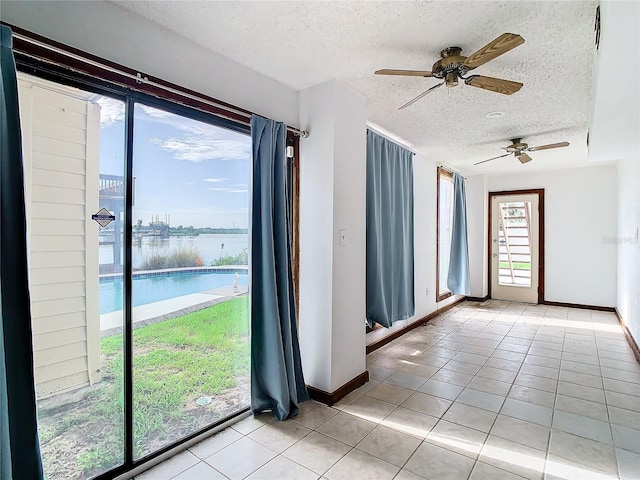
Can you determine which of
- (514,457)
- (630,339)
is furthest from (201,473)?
(630,339)

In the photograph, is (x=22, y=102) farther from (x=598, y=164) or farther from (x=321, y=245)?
(x=598, y=164)

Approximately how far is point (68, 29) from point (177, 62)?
557 mm

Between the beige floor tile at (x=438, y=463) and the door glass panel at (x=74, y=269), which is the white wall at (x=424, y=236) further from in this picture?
the door glass panel at (x=74, y=269)

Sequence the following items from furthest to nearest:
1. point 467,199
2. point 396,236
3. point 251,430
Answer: point 467,199 < point 396,236 < point 251,430

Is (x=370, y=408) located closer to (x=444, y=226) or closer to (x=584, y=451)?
(x=584, y=451)

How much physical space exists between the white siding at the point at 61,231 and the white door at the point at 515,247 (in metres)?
6.91

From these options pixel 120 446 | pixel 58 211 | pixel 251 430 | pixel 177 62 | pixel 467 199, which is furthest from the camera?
pixel 467 199

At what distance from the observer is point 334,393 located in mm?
2676

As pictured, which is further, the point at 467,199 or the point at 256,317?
the point at 467,199

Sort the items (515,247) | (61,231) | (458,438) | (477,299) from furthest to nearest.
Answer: (477,299)
(515,247)
(458,438)
(61,231)

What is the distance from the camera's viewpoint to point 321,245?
2717mm

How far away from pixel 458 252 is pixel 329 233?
13.7ft

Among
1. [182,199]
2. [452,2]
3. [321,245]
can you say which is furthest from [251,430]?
[452,2]

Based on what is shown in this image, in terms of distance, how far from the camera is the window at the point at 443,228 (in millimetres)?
5555
